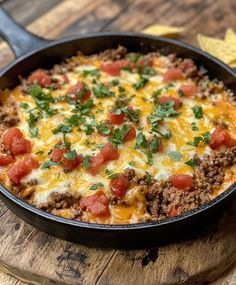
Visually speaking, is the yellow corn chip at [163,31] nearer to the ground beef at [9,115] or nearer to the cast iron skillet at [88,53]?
the cast iron skillet at [88,53]

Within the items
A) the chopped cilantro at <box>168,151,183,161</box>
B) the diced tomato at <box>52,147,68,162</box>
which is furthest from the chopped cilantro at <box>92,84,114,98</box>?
the chopped cilantro at <box>168,151,183,161</box>

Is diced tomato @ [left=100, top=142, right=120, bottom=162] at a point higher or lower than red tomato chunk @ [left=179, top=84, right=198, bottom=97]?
higher

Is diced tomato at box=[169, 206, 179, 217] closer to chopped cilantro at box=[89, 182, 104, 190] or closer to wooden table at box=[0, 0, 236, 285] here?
chopped cilantro at box=[89, 182, 104, 190]

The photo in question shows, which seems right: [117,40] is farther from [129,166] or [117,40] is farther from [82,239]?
[82,239]

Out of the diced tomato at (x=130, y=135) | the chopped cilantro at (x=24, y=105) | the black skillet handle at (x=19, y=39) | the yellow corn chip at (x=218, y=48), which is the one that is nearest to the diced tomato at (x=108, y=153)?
the diced tomato at (x=130, y=135)

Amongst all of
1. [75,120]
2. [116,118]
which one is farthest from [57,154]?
[116,118]

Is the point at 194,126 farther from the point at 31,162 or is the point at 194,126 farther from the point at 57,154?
the point at 31,162

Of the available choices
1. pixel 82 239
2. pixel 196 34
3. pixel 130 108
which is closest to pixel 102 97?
pixel 130 108
